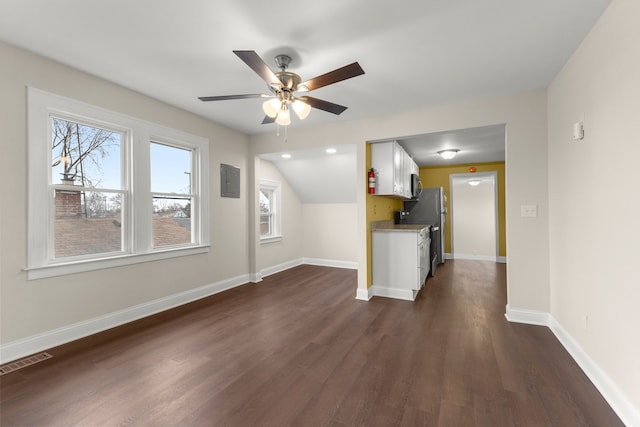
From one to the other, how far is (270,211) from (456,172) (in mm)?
4777

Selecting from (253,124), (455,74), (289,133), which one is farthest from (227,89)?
(455,74)

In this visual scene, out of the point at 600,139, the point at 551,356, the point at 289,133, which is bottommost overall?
the point at 551,356

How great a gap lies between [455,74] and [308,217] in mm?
4415

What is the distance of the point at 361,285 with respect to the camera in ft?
12.8

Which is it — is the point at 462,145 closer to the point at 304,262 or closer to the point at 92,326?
the point at 304,262

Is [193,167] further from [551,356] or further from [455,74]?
[551,356]

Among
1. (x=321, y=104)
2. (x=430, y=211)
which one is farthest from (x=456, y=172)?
(x=321, y=104)

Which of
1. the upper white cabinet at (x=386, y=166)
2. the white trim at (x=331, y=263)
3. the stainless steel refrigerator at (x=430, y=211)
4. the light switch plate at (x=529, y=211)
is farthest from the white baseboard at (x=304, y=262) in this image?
the light switch plate at (x=529, y=211)

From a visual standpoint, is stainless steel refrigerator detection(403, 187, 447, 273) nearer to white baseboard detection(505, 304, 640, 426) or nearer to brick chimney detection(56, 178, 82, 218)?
white baseboard detection(505, 304, 640, 426)

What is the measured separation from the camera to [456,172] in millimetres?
6938

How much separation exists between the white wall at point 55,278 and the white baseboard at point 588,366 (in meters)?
4.13

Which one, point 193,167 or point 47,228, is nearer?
point 47,228

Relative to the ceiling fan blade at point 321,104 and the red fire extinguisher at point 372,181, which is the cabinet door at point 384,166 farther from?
the ceiling fan blade at point 321,104

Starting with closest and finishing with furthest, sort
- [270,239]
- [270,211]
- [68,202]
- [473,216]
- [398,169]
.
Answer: [68,202] → [398,169] → [270,239] → [270,211] → [473,216]
